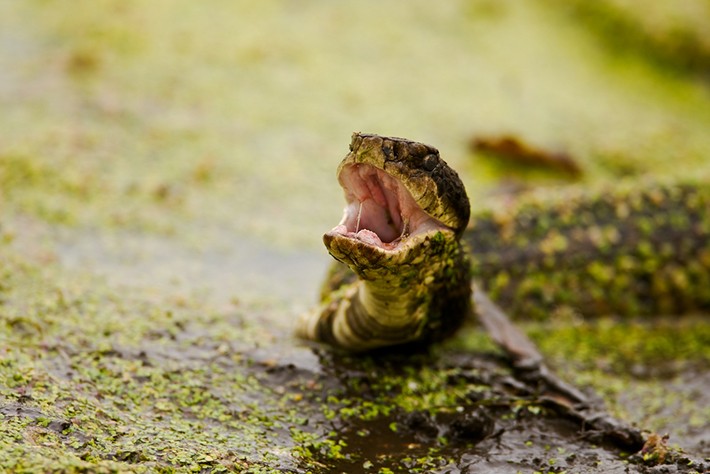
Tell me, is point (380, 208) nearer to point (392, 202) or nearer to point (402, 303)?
point (392, 202)

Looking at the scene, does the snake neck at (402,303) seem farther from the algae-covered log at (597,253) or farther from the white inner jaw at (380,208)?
the algae-covered log at (597,253)

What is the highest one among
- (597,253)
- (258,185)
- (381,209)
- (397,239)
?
(258,185)

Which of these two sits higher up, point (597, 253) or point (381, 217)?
point (597, 253)

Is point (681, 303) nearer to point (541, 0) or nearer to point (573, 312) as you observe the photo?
point (573, 312)

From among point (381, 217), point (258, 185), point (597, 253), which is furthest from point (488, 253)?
point (258, 185)

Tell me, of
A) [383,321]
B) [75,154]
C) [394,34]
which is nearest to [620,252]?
[383,321]

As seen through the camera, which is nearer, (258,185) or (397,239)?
(397,239)

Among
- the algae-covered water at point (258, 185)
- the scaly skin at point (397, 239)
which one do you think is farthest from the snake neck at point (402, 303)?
the algae-covered water at point (258, 185)

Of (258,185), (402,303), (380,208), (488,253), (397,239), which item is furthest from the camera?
(258,185)

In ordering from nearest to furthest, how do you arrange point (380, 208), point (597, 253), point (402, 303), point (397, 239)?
1. point (397, 239)
2. point (380, 208)
3. point (402, 303)
4. point (597, 253)
